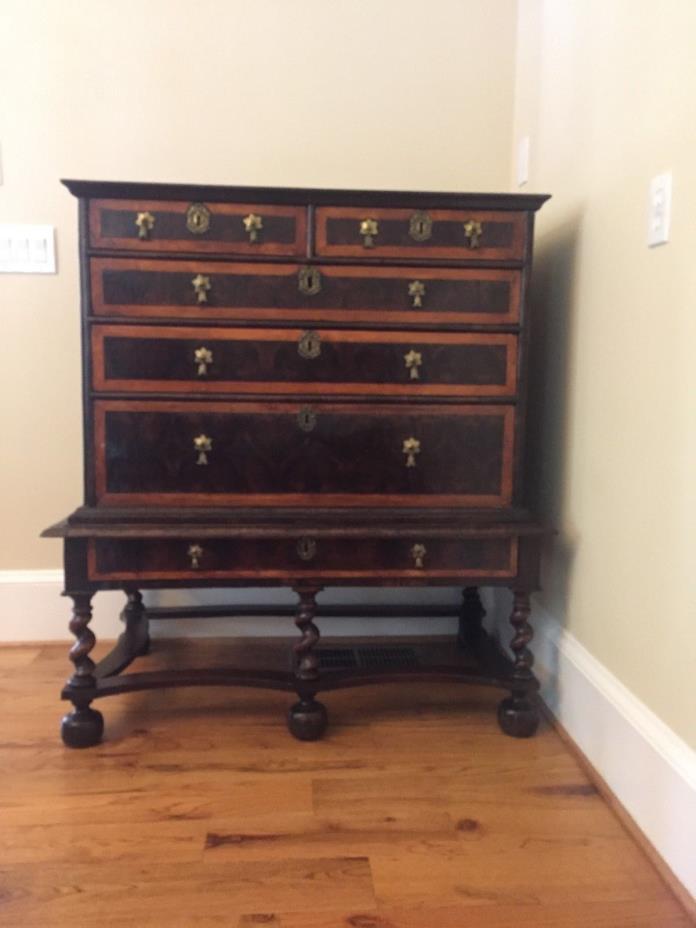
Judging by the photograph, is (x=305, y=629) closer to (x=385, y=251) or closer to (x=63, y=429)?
(x=385, y=251)

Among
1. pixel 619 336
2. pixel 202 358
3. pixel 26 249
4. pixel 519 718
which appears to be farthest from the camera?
pixel 26 249

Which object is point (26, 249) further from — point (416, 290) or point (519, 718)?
point (519, 718)

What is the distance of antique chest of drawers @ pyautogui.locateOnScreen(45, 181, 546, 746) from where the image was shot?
156 cm

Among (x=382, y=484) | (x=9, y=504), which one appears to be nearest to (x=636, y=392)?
(x=382, y=484)

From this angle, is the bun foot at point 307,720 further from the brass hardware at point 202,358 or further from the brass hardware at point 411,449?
the brass hardware at point 202,358

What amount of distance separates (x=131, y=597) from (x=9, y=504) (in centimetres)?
47

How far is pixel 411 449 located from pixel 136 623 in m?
1.00

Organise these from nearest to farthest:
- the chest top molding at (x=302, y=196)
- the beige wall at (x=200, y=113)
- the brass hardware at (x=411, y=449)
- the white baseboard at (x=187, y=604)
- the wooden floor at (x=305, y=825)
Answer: the wooden floor at (x=305, y=825), the chest top molding at (x=302, y=196), the brass hardware at (x=411, y=449), the beige wall at (x=200, y=113), the white baseboard at (x=187, y=604)

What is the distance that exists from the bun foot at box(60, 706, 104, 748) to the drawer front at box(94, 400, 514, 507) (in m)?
0.50

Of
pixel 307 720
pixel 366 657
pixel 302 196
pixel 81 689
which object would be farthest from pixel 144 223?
pixel 366 657

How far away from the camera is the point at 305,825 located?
1355mm

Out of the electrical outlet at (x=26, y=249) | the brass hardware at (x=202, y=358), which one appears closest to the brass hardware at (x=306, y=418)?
the brass hardware at (x=202, y=358)

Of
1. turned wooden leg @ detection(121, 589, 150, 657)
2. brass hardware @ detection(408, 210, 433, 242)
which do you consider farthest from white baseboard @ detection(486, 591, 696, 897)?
turned wooden leg @ detection(121, 589, 150, 657)

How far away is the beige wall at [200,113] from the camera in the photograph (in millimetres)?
2025
